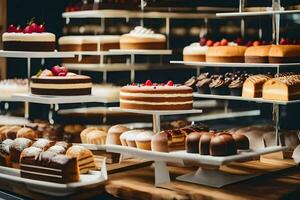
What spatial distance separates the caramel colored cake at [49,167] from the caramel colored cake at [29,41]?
1.22 m

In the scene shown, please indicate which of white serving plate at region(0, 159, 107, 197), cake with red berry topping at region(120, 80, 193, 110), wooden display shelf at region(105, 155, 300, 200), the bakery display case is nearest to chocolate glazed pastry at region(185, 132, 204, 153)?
the bakery display case

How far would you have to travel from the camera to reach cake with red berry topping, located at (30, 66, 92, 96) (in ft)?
15.9

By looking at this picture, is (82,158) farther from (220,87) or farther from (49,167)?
(220,87)

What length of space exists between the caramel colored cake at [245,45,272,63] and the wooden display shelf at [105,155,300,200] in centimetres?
85

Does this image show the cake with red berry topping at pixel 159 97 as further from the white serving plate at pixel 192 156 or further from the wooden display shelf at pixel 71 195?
the wooden display shelf at pixel 71 195

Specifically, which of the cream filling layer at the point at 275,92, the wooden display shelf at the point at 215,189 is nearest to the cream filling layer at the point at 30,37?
the wooden display shelf at the point at 215,189

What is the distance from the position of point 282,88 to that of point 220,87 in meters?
0.67

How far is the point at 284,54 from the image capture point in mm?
4793

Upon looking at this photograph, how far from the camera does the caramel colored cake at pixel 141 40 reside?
Answer: 18.3 feet

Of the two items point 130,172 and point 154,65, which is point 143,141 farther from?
point 154,65

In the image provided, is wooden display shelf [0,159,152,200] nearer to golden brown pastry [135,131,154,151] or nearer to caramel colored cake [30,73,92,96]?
golden brown pastry [135,131,154,151]

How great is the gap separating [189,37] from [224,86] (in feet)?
4.22

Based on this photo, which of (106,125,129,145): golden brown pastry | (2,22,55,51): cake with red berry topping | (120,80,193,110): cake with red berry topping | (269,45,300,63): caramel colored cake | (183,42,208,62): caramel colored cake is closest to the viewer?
(120,80,193,110): cake with red berry topping

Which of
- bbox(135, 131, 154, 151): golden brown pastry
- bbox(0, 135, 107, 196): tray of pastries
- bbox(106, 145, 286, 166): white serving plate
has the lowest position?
bbox(0, 135, 107, 196): tray of pastries
